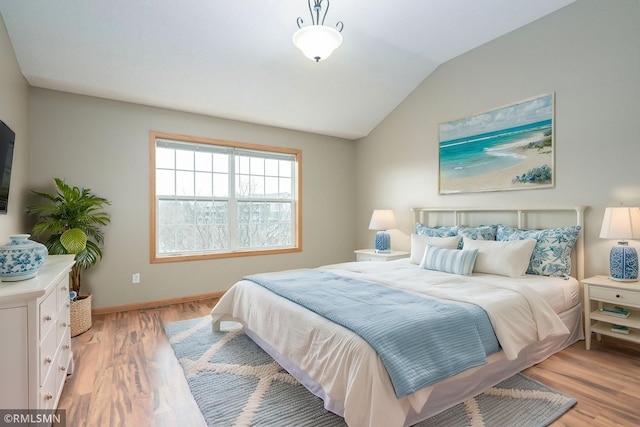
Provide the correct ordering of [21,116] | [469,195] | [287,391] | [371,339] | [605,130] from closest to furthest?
[371,339]
[287,391]
[605,130]
[21,116]
[469,195]

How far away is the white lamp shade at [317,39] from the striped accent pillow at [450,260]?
2.05m

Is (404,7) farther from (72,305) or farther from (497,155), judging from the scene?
(72,305)

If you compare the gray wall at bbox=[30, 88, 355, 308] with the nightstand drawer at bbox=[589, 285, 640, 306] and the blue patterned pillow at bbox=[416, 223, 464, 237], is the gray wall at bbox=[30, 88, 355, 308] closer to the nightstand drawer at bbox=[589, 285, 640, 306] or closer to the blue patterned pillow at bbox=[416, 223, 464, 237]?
the blue patterned pillow at bbox=[416, 223, 464, 237]

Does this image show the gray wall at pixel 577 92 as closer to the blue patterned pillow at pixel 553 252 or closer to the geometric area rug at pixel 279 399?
the blue patterned pillow at pixel 553 252

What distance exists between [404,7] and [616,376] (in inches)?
130

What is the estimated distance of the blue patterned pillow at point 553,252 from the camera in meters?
2.80

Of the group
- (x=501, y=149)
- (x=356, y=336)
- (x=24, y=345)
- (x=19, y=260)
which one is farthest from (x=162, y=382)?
(x=501, y=149)

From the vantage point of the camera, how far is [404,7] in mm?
2943

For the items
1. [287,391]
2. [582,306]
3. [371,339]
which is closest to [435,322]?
[371,339]

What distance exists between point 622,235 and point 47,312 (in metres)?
3.72

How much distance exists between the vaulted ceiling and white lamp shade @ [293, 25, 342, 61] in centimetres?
74

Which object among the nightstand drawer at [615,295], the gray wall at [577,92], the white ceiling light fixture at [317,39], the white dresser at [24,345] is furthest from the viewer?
the gray wall at [577,92]

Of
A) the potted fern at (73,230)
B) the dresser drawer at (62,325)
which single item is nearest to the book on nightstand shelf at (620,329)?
the dresser drawer at (62,325)

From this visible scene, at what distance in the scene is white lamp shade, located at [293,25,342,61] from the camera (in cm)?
227
